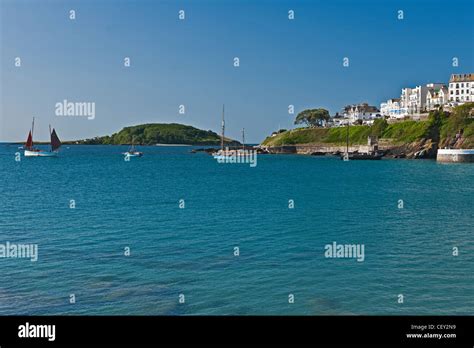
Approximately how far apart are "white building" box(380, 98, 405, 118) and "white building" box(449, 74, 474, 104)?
2574cm

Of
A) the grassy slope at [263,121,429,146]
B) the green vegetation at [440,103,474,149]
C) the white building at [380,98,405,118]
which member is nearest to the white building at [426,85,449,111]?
the white building at [380,98,405,118]

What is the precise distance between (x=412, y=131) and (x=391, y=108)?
51.9 m

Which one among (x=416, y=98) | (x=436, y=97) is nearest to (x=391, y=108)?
(x=416, y=98)

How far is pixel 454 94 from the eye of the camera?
465 ft

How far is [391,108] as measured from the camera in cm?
17675

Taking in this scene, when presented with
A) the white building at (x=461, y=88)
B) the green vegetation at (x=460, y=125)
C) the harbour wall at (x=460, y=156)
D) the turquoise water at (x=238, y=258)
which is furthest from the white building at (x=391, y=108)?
the turquoise water at (x=238, y=258)

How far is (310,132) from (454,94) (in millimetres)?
52508

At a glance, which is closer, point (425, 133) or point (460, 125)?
point (460, 125)

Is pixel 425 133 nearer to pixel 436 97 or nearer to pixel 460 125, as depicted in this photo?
pixel 460 125

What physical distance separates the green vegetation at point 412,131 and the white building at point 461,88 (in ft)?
60.6

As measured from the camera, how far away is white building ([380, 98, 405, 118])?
556ft

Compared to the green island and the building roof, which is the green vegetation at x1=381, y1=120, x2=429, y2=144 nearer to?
the green island
